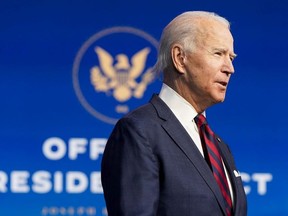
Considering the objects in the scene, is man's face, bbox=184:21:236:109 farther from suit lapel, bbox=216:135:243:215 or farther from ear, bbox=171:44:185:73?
suit lapel, bbox=216:135:243:215

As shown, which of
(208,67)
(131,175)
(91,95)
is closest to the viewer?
(131,175)

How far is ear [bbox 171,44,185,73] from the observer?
5.90 ft

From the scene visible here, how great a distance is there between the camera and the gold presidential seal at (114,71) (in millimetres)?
3447

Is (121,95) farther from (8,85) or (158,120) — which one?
(158,120)

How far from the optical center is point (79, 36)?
3.46 meters

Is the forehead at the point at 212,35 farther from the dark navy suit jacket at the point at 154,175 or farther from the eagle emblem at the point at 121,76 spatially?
the eagle emblem at the point at 121,76

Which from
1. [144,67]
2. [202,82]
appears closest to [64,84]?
[144,67]

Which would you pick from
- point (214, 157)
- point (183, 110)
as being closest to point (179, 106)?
point (183, 110)

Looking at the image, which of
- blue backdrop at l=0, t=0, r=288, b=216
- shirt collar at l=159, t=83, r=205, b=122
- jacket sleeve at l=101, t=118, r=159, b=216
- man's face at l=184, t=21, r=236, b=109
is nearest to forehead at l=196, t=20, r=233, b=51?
man's face at l=184, t=21, r=236, b=109

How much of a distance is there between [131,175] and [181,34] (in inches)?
13.5

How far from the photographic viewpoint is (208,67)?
1786 millimetres

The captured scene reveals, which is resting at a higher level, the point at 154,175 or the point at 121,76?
the point at 121,76

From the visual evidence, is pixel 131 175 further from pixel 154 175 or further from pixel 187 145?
pixel 187 145

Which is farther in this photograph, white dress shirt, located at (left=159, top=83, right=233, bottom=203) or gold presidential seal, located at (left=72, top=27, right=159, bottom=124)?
gold presidential seal, located at (left=72, top=27, right=159, bottom=124)
